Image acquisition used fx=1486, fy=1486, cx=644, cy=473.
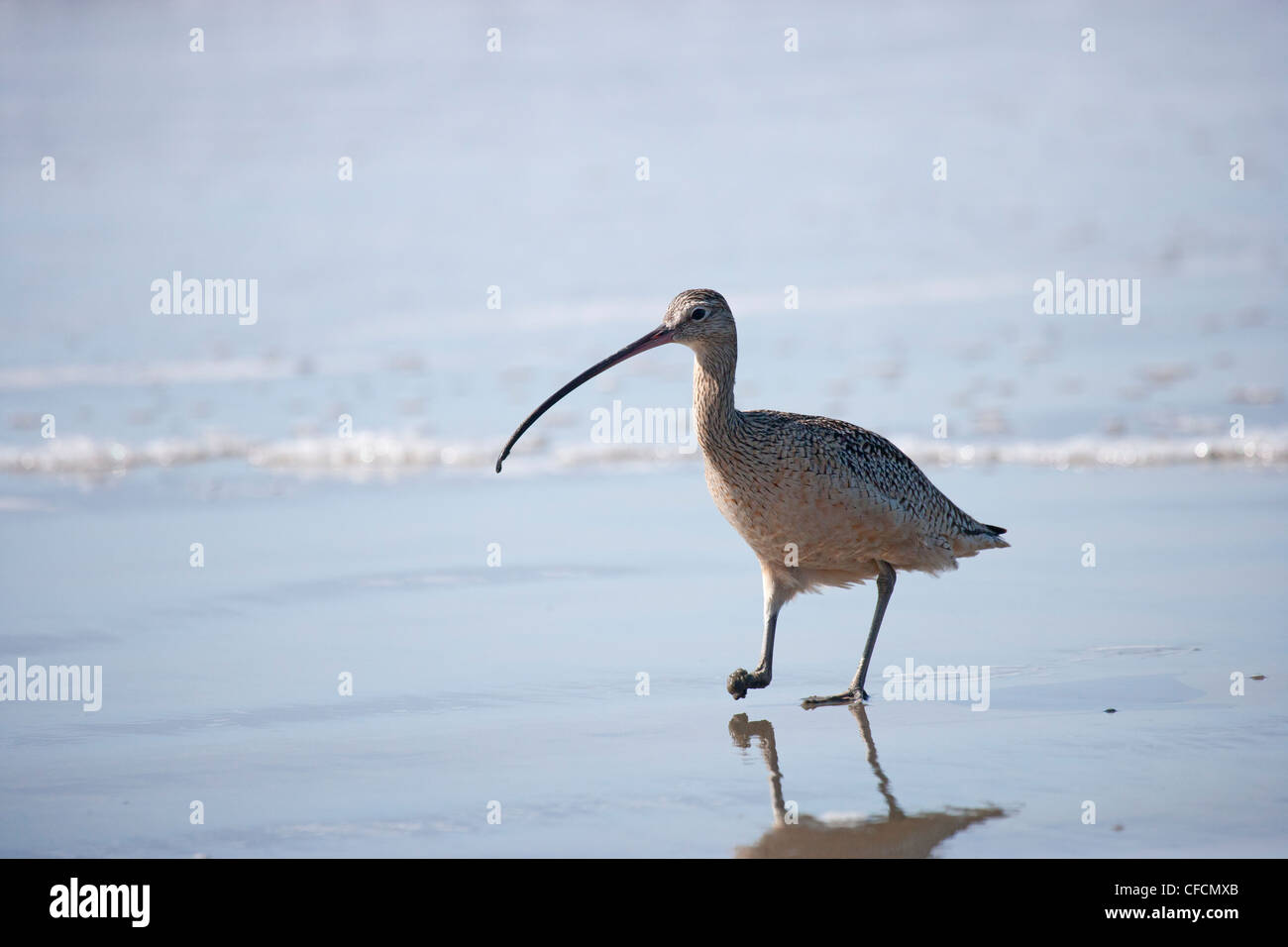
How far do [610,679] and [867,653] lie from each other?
3.64 ft

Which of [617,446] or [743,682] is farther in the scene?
[617,446]

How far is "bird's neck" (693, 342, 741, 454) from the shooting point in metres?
6.14

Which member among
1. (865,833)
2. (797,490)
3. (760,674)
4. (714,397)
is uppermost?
(714,397)

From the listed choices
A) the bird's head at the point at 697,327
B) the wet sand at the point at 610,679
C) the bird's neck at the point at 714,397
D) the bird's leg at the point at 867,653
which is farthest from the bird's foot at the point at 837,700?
the bird's head at the point at 697,327

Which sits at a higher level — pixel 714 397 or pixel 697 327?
pixel 697 327

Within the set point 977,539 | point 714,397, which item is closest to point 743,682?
point 714,397

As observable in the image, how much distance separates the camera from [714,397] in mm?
6203

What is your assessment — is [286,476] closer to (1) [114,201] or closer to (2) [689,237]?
(2) [689,237]

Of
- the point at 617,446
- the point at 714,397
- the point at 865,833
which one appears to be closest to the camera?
the point at 865,833

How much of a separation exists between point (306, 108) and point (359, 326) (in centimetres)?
1279

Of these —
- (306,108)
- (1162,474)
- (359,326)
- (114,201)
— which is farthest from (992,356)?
(306,108)

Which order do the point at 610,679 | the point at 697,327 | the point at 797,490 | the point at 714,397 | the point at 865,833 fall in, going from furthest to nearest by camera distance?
the point at 610,679
the point at 697,327
the point at 714,397
the point at 797,490
the point at 865,833

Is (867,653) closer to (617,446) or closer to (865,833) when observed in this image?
(865,833)

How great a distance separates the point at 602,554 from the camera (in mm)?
8305
